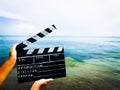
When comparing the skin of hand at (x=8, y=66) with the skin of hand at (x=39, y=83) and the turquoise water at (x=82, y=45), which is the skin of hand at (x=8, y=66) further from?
the skin of hand at (x=39, y=83)

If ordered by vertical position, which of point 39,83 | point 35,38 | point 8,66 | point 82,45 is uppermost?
point 35,38

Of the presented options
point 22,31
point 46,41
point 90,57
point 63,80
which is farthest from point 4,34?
point 90,57

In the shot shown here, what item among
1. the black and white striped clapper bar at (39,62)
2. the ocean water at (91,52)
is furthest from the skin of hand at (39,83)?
the ocean water at (91,52)

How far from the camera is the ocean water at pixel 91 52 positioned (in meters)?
3.56

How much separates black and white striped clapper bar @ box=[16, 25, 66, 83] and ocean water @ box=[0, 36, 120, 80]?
0.25ft

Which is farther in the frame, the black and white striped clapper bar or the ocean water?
the ocean water

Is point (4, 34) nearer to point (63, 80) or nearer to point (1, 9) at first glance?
point (1, 9)

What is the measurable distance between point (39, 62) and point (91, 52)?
0.80m

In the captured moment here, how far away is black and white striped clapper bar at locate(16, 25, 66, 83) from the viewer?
3.37 meters

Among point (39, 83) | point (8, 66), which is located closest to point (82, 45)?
point (39, 83)

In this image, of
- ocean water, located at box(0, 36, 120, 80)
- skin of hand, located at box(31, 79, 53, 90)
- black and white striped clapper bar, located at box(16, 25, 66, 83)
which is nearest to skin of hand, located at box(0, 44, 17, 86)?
black and white striped clapper bar, located at box(16, 25, 66, 83)

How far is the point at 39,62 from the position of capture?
11.2ft

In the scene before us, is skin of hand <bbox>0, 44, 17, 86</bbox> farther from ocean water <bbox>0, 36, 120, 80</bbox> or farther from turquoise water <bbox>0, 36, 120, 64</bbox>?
ocean water <bbox>0, 36, 120, 80</bbox>

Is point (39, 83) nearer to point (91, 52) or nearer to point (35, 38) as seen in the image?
point (35, 38)
